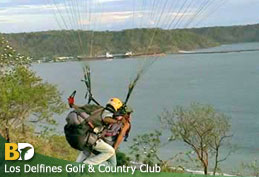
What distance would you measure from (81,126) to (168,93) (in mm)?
11235

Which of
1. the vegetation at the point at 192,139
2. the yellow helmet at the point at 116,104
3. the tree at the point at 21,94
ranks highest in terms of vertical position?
the tree at the point at 21,94

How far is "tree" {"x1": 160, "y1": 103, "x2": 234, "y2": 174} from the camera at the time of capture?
5.89 meters

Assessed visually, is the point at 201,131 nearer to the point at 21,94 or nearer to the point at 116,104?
the point at 21,94

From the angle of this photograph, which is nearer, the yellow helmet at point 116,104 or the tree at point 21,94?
the yellow helmet at point 116,104

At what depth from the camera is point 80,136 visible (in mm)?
2523

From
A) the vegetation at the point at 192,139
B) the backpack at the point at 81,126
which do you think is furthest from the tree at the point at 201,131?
the backpack at the point at 81,126

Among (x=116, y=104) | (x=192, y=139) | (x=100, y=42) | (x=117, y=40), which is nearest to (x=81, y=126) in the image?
(x=116, y=104)

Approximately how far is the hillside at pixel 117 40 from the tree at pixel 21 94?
0.41m

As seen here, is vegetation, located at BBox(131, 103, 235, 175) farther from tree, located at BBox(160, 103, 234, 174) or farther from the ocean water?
the ocean water

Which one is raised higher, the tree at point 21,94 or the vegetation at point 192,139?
the tree at point 21,94

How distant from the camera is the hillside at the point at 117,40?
2908 millimetres

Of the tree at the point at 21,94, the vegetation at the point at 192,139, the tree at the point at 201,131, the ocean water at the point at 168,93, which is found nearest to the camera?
the vegetation at the point at 192,139

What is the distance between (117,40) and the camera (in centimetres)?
586

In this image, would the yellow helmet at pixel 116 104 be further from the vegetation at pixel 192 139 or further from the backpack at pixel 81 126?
the vegetation at pixel 192 139
